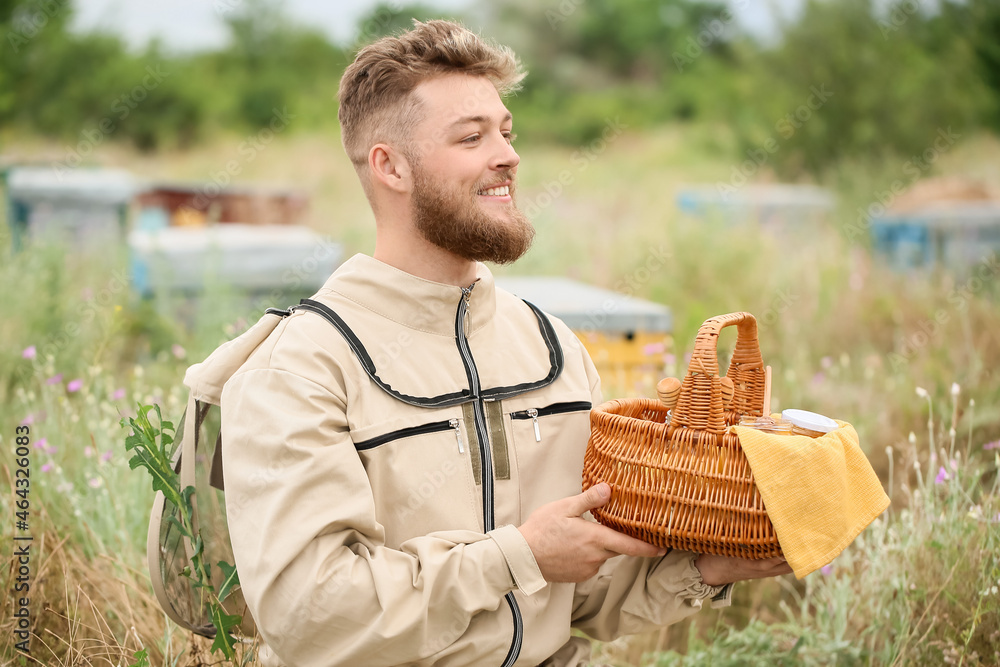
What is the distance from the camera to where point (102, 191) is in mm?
7844

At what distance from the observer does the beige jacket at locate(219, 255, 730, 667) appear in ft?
5.76

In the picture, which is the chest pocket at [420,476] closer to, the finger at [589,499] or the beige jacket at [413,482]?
the beige jacket at [413,482]

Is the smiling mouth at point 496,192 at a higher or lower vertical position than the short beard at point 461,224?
higher

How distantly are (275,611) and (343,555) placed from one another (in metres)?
0.17

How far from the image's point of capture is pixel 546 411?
2168 millimetres

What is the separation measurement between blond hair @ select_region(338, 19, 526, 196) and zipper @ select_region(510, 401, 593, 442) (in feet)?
2.15

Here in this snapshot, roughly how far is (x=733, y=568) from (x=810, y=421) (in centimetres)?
40

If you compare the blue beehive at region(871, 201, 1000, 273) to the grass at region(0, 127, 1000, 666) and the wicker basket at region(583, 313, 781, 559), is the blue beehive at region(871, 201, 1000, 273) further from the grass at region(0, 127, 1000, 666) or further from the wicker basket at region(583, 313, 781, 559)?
the wicker basket at region(583, 313, 781, 559)

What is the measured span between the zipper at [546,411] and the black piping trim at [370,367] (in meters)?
0.15

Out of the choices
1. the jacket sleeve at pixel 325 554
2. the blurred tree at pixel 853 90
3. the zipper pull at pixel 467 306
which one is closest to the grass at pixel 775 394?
the jacket sleeve at pixel 325 554

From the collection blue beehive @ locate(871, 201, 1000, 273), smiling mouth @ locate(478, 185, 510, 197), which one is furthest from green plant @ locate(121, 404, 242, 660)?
blue beehive @ locate(871, 201, 1000, 273)

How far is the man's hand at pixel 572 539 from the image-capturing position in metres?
1.86

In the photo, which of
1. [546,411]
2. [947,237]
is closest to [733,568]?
[546,411]

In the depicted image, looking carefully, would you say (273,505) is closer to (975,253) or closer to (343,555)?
(343,555)
